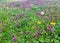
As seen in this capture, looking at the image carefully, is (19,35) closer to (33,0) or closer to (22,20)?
(22,20)

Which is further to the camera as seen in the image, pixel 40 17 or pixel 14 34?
pixel 40 17

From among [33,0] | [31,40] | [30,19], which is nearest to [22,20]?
[30,19]

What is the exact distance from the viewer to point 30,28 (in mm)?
7297

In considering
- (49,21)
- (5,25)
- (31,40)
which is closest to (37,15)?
(49,21)

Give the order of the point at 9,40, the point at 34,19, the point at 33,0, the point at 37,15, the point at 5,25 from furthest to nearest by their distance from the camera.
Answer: the point at 33,0 → the point at 37,15 → the point at 34,19 → the point at 5,25 → the point at 9,40

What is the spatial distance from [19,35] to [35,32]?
0.56 meters

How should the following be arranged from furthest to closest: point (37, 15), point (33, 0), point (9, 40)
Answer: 1. point (33, 0)
2. point (37, 15)
3. point (9, 40)

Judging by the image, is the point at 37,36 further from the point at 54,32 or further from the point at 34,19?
the point at 34,19

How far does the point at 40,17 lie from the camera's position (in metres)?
8.40

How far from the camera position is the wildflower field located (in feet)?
21.6

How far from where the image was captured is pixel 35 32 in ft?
22.7

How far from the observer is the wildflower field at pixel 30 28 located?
6.59 m

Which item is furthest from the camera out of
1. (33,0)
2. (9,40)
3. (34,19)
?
(33,0)

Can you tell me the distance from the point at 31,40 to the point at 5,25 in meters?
1.42
